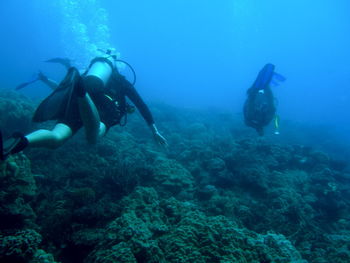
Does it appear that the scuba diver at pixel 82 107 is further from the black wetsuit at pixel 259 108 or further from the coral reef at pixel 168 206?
the black wetsuit at pixel 259 108

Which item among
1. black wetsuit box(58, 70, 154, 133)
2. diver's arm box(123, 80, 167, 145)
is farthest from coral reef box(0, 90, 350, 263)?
black wetsuit box(58, 70, 154, 133)

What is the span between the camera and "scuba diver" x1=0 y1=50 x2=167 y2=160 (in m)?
2.86

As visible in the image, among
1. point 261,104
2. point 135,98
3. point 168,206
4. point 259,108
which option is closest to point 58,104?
point 135,98

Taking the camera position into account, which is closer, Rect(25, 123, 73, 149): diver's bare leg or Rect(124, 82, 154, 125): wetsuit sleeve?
Rect(25, 123, 73, 149): diver's bare leg

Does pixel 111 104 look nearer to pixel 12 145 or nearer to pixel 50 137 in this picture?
pixel 50 137

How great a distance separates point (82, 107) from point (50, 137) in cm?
56

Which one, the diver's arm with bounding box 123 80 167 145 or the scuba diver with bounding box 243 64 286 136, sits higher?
the scuba diver with bounding box 243 64 286 136

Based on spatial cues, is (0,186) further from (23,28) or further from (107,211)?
(23,28)

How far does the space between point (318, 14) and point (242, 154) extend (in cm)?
23789

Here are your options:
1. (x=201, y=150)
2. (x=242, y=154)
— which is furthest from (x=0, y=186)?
(x=242, y=154)

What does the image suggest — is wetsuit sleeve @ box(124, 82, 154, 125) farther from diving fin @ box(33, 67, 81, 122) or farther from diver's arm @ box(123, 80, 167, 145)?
diving fin @ box(33, 67, 81, 122)

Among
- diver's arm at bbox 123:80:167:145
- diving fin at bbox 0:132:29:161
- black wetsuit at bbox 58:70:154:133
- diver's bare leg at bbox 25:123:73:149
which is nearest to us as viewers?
diving fin at bbox 0:132:29:161

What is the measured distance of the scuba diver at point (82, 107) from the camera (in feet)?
9.40

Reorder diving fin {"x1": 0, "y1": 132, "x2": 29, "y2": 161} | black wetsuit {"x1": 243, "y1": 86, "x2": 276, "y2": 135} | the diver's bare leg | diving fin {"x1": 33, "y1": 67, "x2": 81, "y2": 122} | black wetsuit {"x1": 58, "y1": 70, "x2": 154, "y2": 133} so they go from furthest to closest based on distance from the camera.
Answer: black wetsuit {"x1": 243, "y1": 86, "x2": 276, "y2": 135}
black wetsuit {"x1": 58, "y1": 70, "x2": 154, "y2": 133}
diving fin {"x1": 33, "y1": 67, "x2": 81, "y2": 122}
the diver's bare leg
diving fin {"x1": 0, "y1": 132, "x2": 29, "y2": 161}
